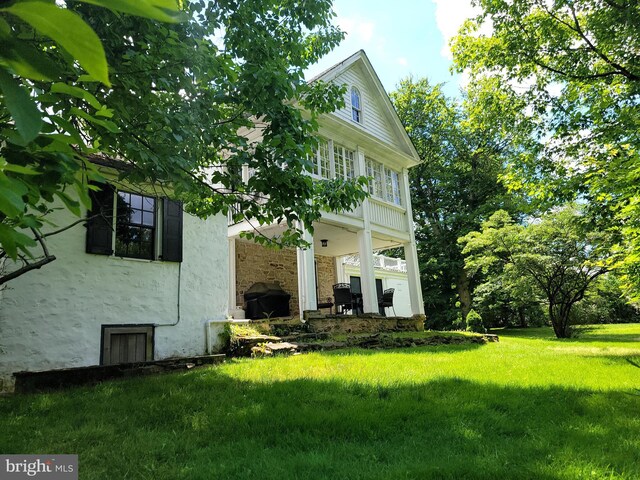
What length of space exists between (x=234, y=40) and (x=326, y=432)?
4220mm

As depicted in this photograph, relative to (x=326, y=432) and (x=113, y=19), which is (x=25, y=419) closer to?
(x=326, y=432)

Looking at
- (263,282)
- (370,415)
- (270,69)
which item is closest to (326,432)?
(370,415)

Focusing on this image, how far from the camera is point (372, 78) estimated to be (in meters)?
13.4

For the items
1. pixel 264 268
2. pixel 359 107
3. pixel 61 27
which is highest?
pixel 359 107

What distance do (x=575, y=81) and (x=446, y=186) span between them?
13.8 meters

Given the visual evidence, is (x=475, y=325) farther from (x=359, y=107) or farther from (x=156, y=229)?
(x=156, y=229)

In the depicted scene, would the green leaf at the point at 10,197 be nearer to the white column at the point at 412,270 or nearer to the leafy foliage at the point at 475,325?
the white column at the point at 412,270

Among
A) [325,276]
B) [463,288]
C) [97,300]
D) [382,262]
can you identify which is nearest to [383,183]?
[325,276]

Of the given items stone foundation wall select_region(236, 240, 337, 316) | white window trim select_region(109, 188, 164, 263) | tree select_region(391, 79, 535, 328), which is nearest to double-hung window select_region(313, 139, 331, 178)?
stone foundation wall select_region(236, 240, 337, 316)

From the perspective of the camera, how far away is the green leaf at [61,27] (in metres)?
0.43

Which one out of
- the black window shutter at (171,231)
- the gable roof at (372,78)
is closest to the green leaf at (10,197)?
the black window shutter at (171,231)

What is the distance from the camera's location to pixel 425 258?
2125cm

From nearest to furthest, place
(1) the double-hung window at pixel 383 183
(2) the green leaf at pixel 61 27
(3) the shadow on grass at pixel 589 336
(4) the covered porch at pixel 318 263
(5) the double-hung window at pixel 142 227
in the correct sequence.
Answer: (2) the green leaf at pixel 61 27 < (5) the double-hung window at pixel 142 227 < (4) the covered porch at pixel 318 263 < (3) the shadow on grass at pixel 589 336 < (1) the double-hung window at pixel 383 183

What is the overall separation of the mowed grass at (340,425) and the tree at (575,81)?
409 cm
